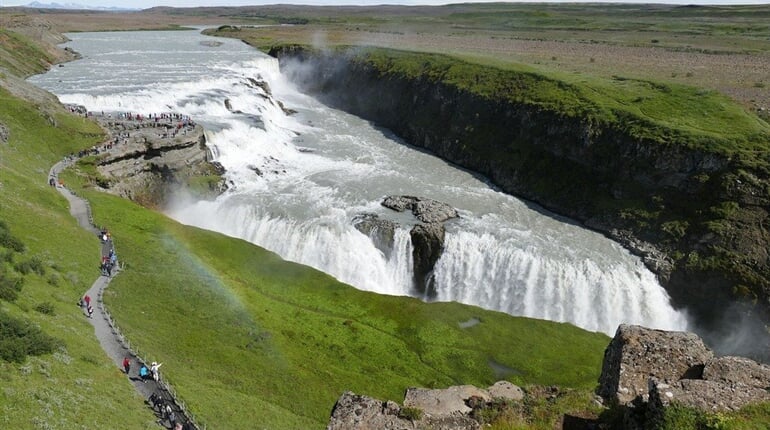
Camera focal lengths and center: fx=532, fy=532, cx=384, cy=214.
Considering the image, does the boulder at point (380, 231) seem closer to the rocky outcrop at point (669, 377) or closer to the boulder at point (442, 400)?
the rocky outcrop at point (669, 377)

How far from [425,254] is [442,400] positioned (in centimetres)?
2953

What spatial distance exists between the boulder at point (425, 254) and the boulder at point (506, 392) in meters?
27.2

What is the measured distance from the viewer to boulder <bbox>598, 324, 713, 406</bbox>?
1647 centimetres

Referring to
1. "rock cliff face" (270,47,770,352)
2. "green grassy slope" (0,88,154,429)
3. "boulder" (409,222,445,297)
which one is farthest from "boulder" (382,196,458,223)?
"green grassy slope" (0,88,154,429)

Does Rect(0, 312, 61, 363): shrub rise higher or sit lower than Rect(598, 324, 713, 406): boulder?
lower

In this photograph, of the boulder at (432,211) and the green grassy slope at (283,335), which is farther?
the boulder at (432,211)

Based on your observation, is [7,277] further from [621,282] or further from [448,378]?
[621,282]

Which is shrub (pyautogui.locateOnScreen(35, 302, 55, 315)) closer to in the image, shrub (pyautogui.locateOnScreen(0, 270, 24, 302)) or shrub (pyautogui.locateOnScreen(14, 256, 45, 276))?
shrub (pyautogui.locateOnScreen(0, 270, 24, 302))

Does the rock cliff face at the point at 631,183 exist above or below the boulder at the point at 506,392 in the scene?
below

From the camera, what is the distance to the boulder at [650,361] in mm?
16469

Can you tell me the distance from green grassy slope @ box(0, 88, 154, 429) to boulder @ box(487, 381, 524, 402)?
1292 centimetres

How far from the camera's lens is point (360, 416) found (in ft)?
48.2

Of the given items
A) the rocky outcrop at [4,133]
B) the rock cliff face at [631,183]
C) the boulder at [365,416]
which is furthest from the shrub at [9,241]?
the rock cliff face at [631,183]

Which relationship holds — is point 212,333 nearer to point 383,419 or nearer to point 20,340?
point 20,340
